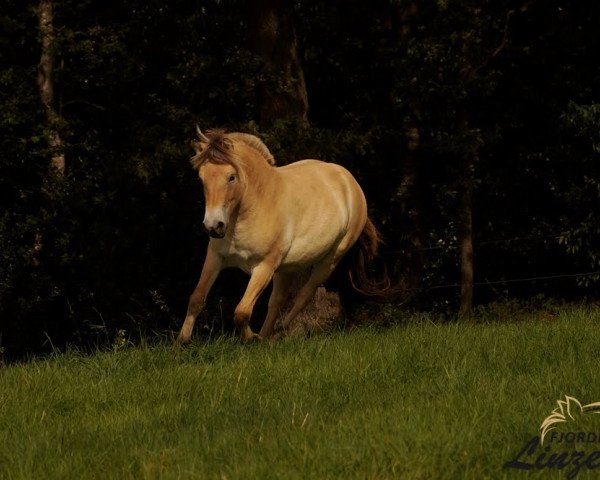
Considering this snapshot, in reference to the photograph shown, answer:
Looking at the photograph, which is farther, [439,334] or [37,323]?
[37,323]

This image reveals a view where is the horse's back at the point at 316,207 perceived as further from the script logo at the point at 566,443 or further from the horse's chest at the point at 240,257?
the script logo at the point at 566,443

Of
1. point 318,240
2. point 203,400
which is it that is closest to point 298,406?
point 203,400

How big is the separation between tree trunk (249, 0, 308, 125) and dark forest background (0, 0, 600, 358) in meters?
0.02

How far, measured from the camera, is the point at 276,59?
49.9 ft

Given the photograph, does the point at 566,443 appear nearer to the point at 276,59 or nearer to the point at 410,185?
the point at 276,59

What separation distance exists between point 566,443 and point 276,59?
1035 centimetres

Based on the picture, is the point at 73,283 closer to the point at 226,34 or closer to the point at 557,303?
the point at 226,34

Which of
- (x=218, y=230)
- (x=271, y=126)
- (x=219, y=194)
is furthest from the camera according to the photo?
(x=271, y=126)

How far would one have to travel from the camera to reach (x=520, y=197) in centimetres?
1806

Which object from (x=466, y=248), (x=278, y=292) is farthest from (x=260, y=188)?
(x=466, y=248)

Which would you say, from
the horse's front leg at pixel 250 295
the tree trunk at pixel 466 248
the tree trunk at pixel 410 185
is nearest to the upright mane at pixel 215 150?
the horse's front leg at pixel 250 295

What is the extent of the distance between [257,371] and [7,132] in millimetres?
9554

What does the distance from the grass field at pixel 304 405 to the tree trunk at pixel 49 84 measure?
7.61 metres

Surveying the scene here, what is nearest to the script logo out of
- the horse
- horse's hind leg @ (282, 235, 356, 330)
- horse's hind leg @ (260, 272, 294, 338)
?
the horse
